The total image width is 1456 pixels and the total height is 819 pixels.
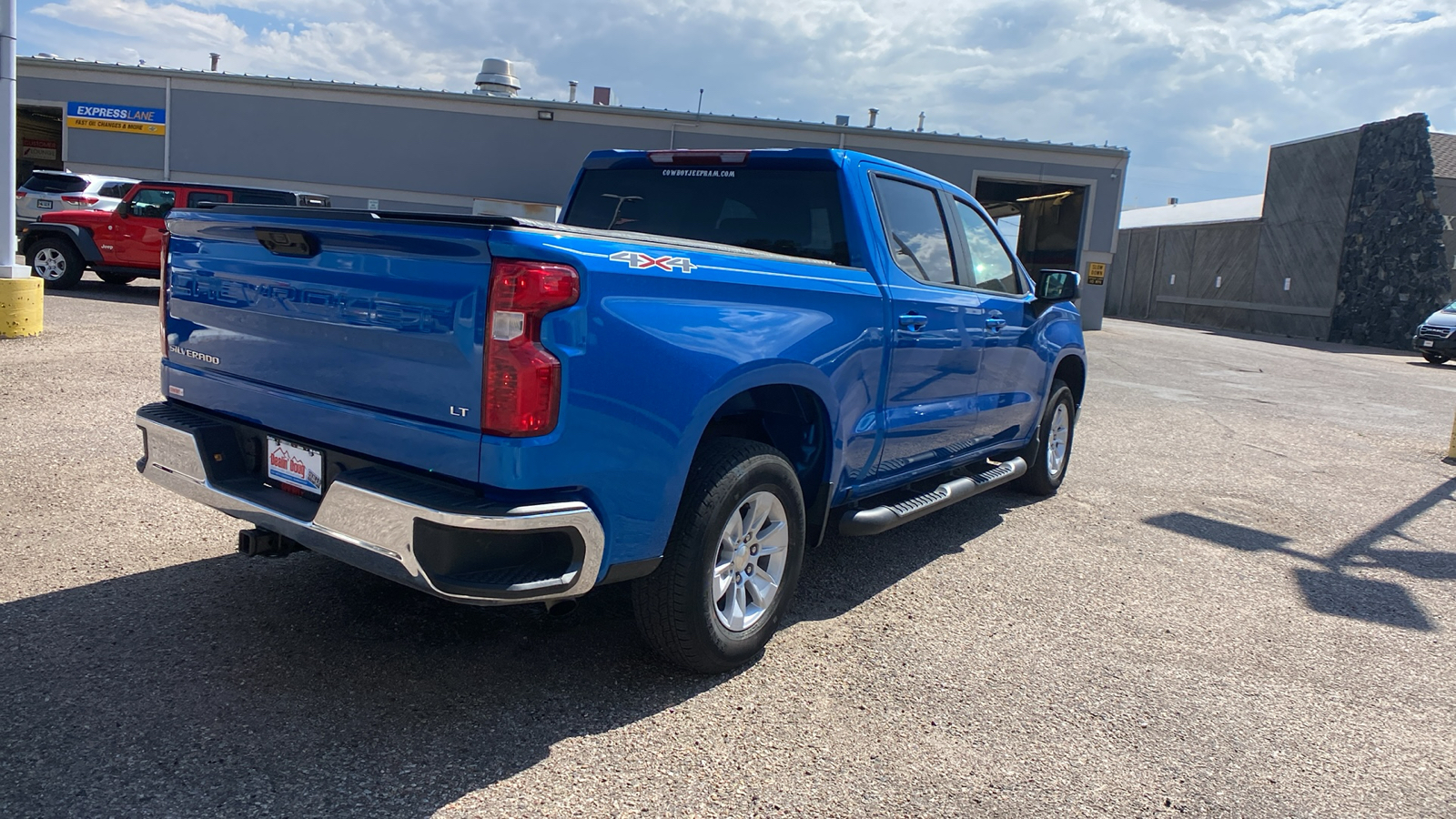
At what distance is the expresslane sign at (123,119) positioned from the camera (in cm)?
2289

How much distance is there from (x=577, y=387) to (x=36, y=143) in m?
39.9

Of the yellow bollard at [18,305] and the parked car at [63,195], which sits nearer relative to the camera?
the yellow bollard at [18,305]

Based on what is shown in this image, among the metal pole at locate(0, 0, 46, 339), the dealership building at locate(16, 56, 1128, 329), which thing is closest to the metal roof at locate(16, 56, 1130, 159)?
the dealership building at locate(16, 56, 1128, 329)

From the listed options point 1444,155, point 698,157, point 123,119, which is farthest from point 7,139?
point 1444,155

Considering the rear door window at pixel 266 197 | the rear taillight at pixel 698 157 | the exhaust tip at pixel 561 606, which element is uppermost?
the rear door window at pixel 266 197

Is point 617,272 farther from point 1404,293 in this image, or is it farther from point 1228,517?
point 1404,293

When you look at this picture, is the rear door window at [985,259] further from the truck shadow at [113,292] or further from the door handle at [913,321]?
the truck shadow at [113,292]

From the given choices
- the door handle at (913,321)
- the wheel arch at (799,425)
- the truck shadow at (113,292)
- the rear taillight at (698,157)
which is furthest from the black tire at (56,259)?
the door handle at (913,321)

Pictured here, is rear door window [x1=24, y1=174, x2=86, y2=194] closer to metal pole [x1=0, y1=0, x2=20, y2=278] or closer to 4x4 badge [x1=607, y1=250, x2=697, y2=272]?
metal pole [x1=0, y1=0, x2=20, y2=278]

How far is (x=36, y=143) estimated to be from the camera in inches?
1329

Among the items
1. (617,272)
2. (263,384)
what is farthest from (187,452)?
(617,272)

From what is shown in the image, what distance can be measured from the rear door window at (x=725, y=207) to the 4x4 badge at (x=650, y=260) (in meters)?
1.27

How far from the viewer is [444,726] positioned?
3.05m

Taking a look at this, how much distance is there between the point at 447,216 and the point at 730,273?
96 centimetres
